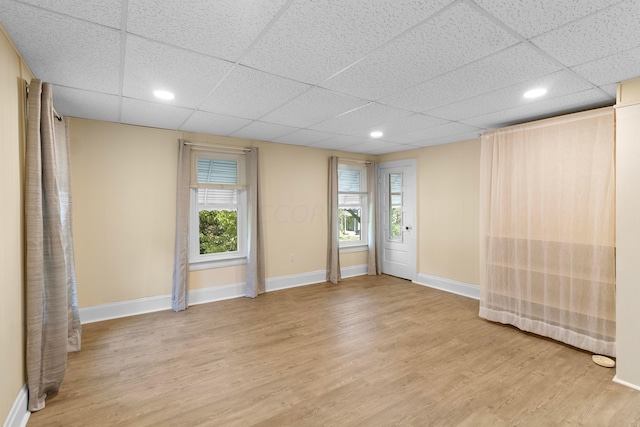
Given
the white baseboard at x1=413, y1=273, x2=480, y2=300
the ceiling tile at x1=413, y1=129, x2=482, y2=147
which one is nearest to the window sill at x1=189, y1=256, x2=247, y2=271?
the white baseboard at x1=413, y1=273, x2=480, y2=300

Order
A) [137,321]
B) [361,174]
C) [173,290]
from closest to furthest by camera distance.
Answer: [137,321], [173,290], [361,174]

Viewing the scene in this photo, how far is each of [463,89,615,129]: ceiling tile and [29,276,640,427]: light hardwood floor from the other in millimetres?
2420

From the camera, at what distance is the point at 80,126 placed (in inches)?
144

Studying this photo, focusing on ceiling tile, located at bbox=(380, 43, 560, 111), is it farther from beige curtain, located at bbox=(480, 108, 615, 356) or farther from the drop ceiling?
beige curtain, located at bbox=(480, 108, 615, 356)

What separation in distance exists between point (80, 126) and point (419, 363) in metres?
4.53

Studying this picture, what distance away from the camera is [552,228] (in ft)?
10.8

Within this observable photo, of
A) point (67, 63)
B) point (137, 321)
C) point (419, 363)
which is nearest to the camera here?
point (67, 63)

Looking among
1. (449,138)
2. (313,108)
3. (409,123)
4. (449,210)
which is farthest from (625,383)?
(313,108)

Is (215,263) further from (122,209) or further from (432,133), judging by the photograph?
(432,133)

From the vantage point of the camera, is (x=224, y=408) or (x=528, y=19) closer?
(x=528, y=19)

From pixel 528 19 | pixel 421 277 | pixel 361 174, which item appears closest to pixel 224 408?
pixel 528 19

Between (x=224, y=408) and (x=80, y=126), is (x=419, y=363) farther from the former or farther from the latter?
(x=80, y=126)

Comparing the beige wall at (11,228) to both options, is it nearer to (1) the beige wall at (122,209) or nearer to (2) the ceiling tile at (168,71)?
(2) the ceiling tile at (168,71)

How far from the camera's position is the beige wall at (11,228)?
1.73m
